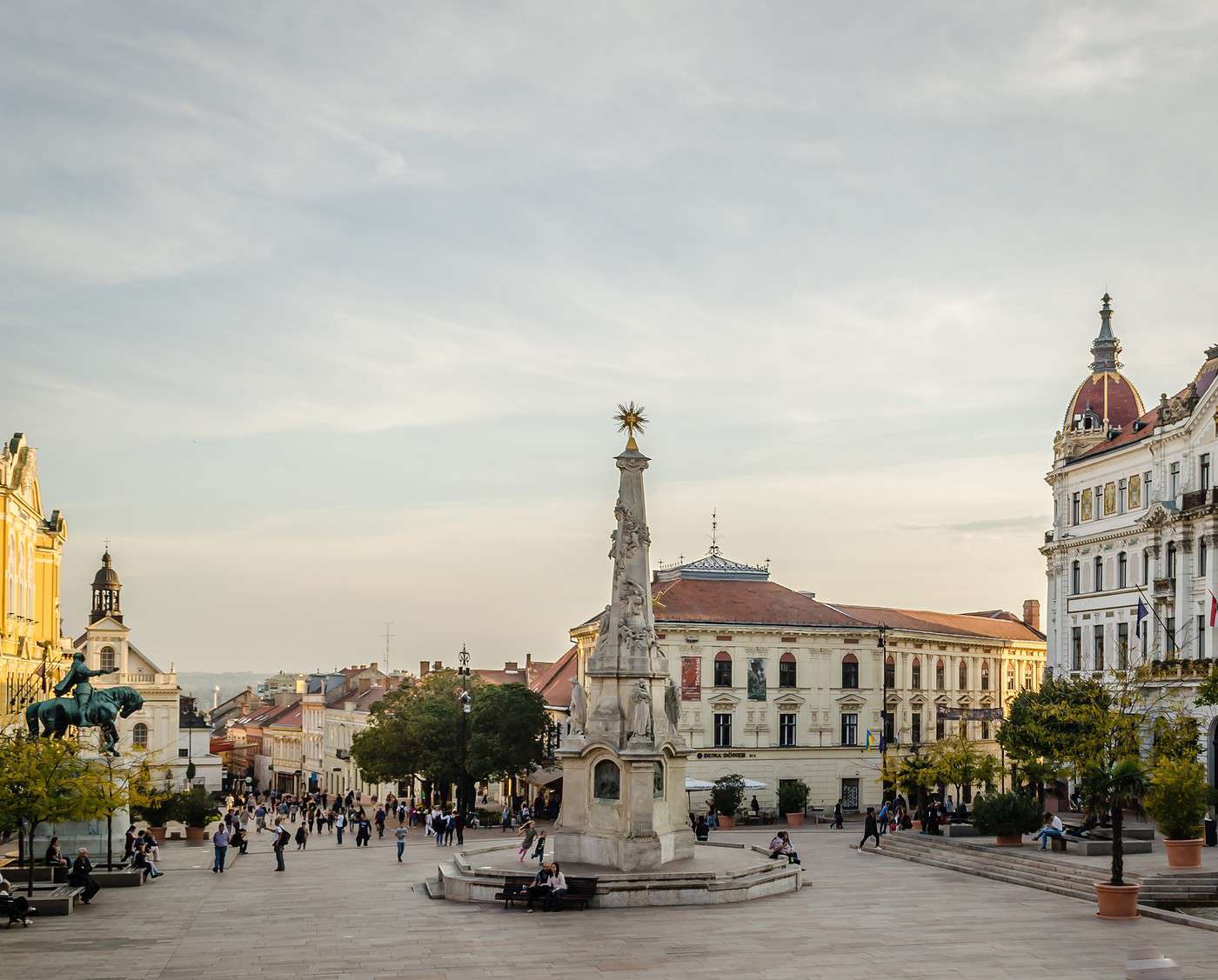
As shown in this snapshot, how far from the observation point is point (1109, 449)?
65438 millimetres

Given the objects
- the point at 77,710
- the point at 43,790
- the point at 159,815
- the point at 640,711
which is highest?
the point at 640,711

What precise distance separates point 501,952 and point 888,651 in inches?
2153

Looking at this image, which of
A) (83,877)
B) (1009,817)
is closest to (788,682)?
(1009,817)

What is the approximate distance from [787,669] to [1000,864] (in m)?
33.7

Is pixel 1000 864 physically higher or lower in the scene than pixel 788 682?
lower

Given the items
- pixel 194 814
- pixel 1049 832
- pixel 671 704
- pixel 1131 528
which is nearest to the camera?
pixel 671 704

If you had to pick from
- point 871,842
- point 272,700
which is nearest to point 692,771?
point 871,842

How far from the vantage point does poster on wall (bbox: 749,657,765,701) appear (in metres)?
74.0

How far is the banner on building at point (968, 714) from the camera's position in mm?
82062

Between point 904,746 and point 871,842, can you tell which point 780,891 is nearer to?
point 871,842

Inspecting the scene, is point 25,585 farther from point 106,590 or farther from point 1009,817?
point 1009,817

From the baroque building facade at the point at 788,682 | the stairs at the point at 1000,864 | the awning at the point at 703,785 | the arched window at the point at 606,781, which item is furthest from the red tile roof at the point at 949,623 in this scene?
the arched window at the point at 606,781

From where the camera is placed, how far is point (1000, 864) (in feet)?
137

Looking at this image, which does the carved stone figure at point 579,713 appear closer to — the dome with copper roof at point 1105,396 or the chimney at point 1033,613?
the dome with copper roof at point 1105,396
